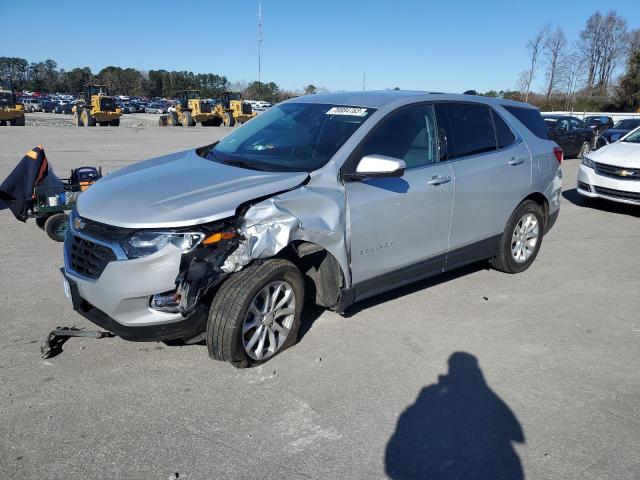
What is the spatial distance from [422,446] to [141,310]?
1835 millimetres

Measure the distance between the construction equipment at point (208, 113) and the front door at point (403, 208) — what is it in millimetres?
34772

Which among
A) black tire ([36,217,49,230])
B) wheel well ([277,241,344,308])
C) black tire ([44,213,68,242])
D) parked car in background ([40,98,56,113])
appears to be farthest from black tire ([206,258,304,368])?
parked car in background ([40,98,56,113])

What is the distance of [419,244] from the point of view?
4473mm

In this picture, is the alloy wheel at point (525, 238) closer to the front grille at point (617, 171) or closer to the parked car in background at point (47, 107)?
the front grille at point (617, 171)

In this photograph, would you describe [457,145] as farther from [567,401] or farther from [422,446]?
[422,446]

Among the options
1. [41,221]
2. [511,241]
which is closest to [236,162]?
[511,241]

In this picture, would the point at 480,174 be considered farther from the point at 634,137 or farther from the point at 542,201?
→ the point at 634,137

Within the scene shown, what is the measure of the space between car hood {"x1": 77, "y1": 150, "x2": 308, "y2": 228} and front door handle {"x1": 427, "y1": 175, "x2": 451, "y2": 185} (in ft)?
3.94

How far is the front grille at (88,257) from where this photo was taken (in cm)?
334

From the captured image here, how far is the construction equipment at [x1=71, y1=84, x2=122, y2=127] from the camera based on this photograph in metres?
34.8

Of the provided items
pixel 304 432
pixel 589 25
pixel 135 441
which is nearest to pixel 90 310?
pixel 135 441

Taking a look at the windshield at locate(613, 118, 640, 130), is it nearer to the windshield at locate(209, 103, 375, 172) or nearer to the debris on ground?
the windshield at locate(209, 103, 375, 172)

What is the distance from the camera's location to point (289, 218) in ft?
11.9

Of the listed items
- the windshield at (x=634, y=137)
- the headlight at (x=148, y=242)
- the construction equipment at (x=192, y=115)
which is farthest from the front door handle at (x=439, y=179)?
the construction equipment at (x=192, y=115)
